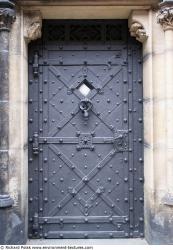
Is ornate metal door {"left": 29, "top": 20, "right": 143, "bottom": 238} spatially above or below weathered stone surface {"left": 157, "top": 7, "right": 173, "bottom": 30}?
below

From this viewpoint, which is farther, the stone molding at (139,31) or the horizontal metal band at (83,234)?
the horizontal metal band at (83,234)

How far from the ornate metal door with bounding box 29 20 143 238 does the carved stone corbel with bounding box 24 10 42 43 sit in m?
0.26

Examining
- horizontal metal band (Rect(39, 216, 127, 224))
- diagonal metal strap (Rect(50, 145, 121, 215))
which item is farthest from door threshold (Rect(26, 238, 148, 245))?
diagonal metal strap (Rect(50, 145, 121, 215))

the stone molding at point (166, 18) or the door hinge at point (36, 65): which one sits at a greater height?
the stone molding at point (166, 18)

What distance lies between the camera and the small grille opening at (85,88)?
3549 mm

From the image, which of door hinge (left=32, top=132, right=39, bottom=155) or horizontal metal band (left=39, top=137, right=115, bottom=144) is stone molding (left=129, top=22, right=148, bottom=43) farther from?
door hinge (left=32, top=132, right=39, bottom=155)

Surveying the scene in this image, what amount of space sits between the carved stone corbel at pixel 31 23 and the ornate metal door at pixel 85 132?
0.26 metres

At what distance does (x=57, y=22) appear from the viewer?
3.53 metres

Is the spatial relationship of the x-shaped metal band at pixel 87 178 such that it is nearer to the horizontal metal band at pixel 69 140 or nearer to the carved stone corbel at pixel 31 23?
the horizontal metal band at pixel 69 140

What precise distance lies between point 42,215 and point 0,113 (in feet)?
3.63

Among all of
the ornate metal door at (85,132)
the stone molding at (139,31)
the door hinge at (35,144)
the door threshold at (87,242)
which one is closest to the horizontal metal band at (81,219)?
the ornate metal door at (85,132)

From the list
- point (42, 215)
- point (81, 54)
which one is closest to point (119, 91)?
point (81, 54)

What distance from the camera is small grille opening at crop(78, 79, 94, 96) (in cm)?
355

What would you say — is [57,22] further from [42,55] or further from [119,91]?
[119,91]
